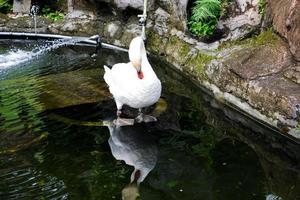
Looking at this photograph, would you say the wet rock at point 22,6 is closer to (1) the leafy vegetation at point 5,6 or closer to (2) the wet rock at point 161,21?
(1) the leafy vegetation at point 5,6

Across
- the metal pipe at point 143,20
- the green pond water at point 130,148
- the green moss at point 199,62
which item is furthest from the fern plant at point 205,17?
the green pond water at point 130,148

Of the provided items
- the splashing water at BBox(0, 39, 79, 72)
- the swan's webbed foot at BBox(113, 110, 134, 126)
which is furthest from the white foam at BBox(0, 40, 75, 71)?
the swan's webbed foot at BBox(113, 110, 134, 126)

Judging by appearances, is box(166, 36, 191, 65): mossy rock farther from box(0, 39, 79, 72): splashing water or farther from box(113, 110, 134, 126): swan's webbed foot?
box(0, 39, 79, 72): splashing water

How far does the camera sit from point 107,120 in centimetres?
676

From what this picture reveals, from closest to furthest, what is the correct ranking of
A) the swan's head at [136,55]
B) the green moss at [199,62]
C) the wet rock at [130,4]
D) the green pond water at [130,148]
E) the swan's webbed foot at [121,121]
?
the green pond water at [130,148] < the swan's head at [136,55] < the swan's webbed foot at [121,121] < the green moss at [199,62] < the wet rock at [130,4]

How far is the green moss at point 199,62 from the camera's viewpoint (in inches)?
314

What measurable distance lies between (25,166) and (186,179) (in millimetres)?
1870

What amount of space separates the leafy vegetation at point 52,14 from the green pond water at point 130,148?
3483 mm

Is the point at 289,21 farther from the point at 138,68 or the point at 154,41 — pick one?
the point at 154,41

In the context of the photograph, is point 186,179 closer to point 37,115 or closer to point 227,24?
point 37,115

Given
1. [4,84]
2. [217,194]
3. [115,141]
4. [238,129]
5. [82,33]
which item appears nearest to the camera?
[217,194]

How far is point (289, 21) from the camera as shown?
7.14m

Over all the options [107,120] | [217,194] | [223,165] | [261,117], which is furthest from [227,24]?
[217,194]

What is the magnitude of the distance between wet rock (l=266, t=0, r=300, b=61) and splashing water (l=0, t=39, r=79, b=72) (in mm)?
4889
